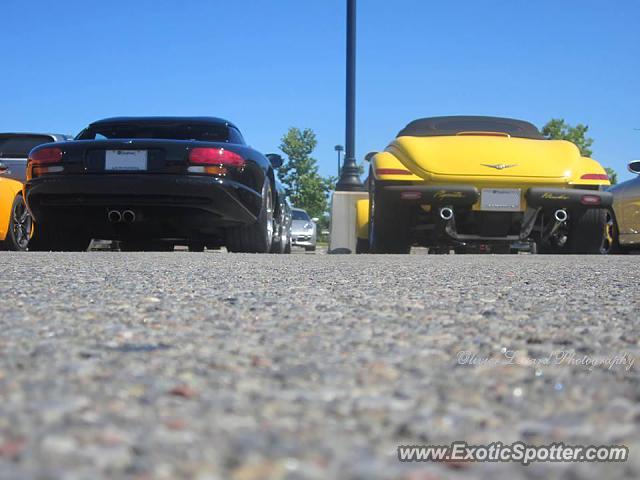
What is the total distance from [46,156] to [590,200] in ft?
15.8

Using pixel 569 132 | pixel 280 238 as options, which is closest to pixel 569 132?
pixel 569 132

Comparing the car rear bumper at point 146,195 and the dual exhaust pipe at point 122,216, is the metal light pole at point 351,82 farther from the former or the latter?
the dual exhaust pipe at point 122,216

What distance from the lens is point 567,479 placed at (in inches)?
31.5

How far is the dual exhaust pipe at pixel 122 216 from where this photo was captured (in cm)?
603

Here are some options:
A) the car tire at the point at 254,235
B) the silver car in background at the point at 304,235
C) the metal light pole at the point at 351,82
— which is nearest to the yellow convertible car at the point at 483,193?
the car tire at the point at 254,235

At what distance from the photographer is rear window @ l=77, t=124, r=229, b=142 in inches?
255

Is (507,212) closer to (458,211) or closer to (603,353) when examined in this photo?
(458,211)

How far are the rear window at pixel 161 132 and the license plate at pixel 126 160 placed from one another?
0.58 m

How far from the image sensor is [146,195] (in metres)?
5.80

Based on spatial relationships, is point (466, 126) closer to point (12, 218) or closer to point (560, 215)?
point (560, 215)

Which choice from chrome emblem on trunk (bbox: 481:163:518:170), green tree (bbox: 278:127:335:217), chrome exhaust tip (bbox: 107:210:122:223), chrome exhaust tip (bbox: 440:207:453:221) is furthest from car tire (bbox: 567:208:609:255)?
green tree (bbox: 278:127:335:217)

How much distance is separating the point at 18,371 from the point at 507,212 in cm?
575

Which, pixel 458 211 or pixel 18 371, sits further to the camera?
pixel 458 211

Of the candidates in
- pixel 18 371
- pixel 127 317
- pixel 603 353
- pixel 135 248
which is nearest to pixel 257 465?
pixel 18 371
